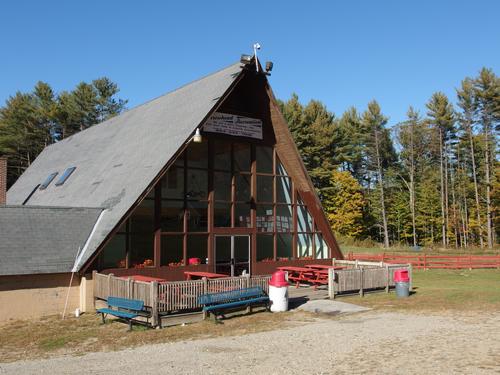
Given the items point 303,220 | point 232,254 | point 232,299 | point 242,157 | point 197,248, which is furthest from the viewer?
point 303,220

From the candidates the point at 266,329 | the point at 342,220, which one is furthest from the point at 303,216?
the point at 342,220

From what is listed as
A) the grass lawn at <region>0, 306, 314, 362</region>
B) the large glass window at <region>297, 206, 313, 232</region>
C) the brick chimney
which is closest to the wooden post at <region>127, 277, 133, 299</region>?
the grass lawn at <region>0, 306, 314, 362</region>

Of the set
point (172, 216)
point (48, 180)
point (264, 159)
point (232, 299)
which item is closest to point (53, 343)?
point (232, 299)

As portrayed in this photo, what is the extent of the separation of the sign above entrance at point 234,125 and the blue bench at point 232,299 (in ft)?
22.2

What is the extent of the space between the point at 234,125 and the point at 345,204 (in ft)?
123

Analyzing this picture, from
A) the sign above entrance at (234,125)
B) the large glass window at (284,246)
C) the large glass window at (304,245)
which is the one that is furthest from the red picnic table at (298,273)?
the sign above entrance at (234,125)

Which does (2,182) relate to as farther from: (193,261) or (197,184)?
(193,261)

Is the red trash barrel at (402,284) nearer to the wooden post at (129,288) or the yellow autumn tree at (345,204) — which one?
the wooden post at (129,288)

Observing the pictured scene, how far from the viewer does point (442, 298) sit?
15.8 m

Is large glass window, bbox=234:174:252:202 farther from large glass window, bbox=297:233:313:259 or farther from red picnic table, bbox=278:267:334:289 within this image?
red picnic table, bbox=278:267:334:289

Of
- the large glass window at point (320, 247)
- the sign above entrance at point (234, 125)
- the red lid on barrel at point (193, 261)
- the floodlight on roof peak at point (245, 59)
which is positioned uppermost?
the floodlight on roof peak at point (245, 59)

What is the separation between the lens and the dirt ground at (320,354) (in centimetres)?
798

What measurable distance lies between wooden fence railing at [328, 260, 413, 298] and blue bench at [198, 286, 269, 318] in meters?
3.01

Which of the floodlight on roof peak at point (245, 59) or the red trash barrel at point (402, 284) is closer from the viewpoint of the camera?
the red trash barrel at point (402, 284)
